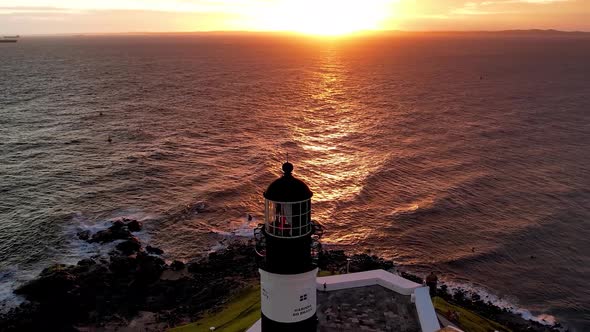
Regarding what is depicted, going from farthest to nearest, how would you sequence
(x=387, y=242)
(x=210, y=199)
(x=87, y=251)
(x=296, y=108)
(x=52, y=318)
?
1. (x=296, y=108)
2. (x=210, y=199)
3. (x=387, y=242)
4. (x=87, y=251)
5. (x=52, y=318)

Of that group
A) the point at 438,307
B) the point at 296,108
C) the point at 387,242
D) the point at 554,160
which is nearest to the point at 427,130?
the point at 554,160

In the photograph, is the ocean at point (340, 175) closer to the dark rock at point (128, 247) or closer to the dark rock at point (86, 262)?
the dark rock at point (86, 262)

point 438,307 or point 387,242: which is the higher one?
point 438,307

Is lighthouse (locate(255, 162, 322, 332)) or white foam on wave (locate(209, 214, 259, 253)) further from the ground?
lighthouse (locate(255, 162, 322, 332))

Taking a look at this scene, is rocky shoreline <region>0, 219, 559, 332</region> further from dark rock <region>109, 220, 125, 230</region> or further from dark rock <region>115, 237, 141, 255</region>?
dark rock <region>109, 220, 125, 230</region>

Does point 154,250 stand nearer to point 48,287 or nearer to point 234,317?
point 48,287

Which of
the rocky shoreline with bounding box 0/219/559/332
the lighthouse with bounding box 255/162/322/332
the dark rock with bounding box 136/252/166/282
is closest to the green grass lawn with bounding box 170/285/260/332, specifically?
the rocky shoreline with bounding box 0/219/559/332

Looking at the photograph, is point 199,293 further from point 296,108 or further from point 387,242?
point 296,108
